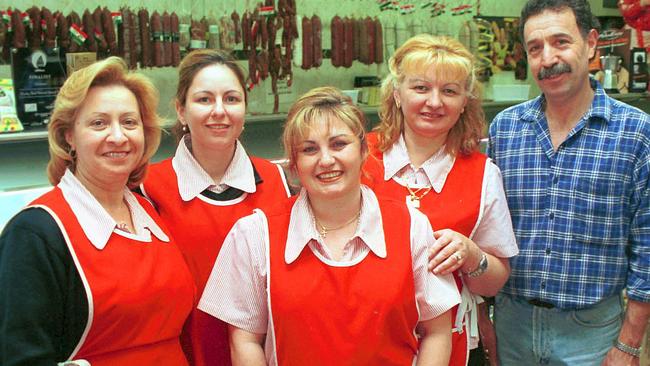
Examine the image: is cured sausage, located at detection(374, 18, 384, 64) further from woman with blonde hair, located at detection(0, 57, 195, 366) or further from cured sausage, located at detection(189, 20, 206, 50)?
woman with blonde hair, located at detection(0, 57, 195, 366)

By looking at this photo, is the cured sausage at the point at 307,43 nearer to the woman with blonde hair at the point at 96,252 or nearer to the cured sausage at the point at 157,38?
the cured sausage at the point at 157,38

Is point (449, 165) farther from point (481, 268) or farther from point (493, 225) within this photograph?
point (481, 268)

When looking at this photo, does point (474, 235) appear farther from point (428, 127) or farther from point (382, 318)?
point (382, 318)

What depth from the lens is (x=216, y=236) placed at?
2.44m

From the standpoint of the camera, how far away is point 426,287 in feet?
7.19

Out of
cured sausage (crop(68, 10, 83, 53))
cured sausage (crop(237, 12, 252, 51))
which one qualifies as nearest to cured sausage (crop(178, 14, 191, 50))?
cured sausage (crop(237, 12, 252, 51))

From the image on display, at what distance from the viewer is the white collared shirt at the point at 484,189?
8.21 feet

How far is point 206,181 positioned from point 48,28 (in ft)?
11.1

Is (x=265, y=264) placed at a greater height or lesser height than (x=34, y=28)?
lesser

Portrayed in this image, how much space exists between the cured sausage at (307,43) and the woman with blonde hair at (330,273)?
442 cm

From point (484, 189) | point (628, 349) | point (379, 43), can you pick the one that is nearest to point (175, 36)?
point (379, 43)

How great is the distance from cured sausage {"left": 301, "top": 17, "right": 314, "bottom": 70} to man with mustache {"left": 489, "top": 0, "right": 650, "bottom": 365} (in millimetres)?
3945

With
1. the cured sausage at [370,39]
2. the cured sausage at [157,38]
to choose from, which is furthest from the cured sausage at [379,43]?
the cured sausage at [157,38]

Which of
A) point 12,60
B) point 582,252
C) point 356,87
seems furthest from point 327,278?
point 356,87
